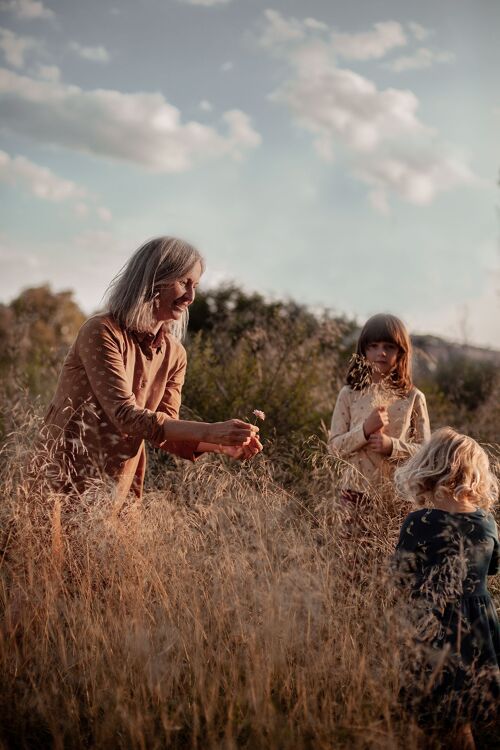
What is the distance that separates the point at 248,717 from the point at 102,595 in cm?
91

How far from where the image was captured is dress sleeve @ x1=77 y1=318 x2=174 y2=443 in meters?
2.86

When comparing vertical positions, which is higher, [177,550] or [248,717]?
[177,550]

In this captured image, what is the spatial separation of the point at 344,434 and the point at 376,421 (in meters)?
0.32

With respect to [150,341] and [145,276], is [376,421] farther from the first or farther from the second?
[145,276]

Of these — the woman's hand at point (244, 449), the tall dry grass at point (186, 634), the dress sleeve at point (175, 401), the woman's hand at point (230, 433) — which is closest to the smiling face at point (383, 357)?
the tall dry grass at point (186, 634)

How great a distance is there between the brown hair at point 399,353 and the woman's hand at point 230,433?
1.11m

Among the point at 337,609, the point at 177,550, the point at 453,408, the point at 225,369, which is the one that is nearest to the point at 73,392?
the point at 177,550

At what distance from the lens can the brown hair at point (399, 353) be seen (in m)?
3.82

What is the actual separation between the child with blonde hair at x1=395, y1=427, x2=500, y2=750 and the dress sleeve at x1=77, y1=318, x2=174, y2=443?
1032mm

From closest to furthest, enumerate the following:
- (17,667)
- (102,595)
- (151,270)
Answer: (17,667)
(102,595)
(151,270)

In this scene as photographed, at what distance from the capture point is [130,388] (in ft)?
9.95

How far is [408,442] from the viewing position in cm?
376

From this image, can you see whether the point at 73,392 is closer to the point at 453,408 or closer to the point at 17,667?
the point at 17,667

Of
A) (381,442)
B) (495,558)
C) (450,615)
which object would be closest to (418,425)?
(381,442)
